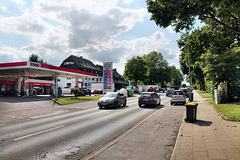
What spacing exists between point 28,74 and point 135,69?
42.6 m

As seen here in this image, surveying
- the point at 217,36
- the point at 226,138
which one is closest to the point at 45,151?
the point at 226,138

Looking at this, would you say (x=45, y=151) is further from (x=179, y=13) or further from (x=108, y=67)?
(x=108, y=67)

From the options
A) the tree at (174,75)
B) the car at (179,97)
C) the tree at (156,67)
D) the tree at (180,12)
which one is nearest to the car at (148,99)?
the car at (179,97)

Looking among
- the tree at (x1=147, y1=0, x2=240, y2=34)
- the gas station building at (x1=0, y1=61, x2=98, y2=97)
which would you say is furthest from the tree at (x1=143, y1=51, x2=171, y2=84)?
the tree at (x1=147, y1=0, x2=240, y2=34)

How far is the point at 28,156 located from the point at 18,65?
27549mm

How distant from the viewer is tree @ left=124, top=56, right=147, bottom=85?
69.3 meters

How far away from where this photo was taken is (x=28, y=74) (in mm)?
33500

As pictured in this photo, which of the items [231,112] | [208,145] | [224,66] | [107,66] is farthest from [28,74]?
[208,145]

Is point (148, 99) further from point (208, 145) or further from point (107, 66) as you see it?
point (107, 66)

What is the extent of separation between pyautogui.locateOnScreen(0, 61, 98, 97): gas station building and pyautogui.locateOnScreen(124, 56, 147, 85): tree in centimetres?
2821

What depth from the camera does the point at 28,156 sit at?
4.84 metres

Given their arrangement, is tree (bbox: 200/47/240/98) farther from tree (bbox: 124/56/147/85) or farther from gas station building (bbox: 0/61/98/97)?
tree (bbox: 124/56/147/85)

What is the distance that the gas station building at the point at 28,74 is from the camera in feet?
95.3

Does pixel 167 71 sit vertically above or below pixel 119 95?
above
